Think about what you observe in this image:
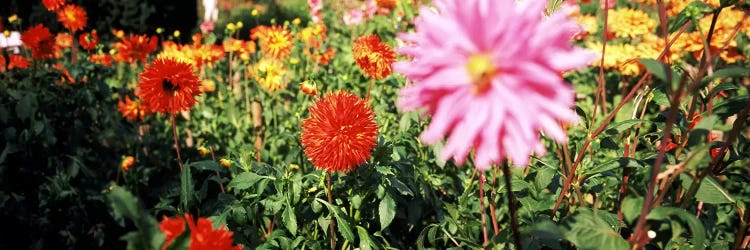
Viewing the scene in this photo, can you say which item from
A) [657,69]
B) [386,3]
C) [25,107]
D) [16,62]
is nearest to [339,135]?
[657,69]

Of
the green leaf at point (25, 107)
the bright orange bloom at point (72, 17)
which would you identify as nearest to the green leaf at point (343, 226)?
the green leaf at point (25, 107)

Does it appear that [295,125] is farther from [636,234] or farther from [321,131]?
[636,234]

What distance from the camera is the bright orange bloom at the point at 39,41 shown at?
2.39m

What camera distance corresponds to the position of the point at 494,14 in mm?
596

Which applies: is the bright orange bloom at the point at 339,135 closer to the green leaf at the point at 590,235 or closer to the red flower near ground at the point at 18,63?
the green leaf at the point at 590,235

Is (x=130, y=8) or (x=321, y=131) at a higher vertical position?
(x=130, y=8)

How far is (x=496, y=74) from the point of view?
0.61 m

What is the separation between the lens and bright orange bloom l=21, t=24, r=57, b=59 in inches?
94.1

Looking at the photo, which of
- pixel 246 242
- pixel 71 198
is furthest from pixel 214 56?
pixel 246 242

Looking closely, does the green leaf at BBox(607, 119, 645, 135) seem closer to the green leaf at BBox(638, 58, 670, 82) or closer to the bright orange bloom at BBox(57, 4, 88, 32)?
the green leaf at BBox(638, 58, 670, 82)

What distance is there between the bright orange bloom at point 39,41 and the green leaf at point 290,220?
1.77 meters

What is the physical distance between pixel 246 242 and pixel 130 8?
503 centimetres

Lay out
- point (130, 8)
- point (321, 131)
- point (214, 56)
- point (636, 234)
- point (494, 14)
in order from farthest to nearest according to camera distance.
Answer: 1. point (130, 8)
2. point (214, 56)
3. point (321, 131)
4. point (636, 234)
5. point (494, 14)

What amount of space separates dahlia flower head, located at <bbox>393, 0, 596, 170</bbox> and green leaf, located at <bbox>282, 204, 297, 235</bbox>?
747mm
